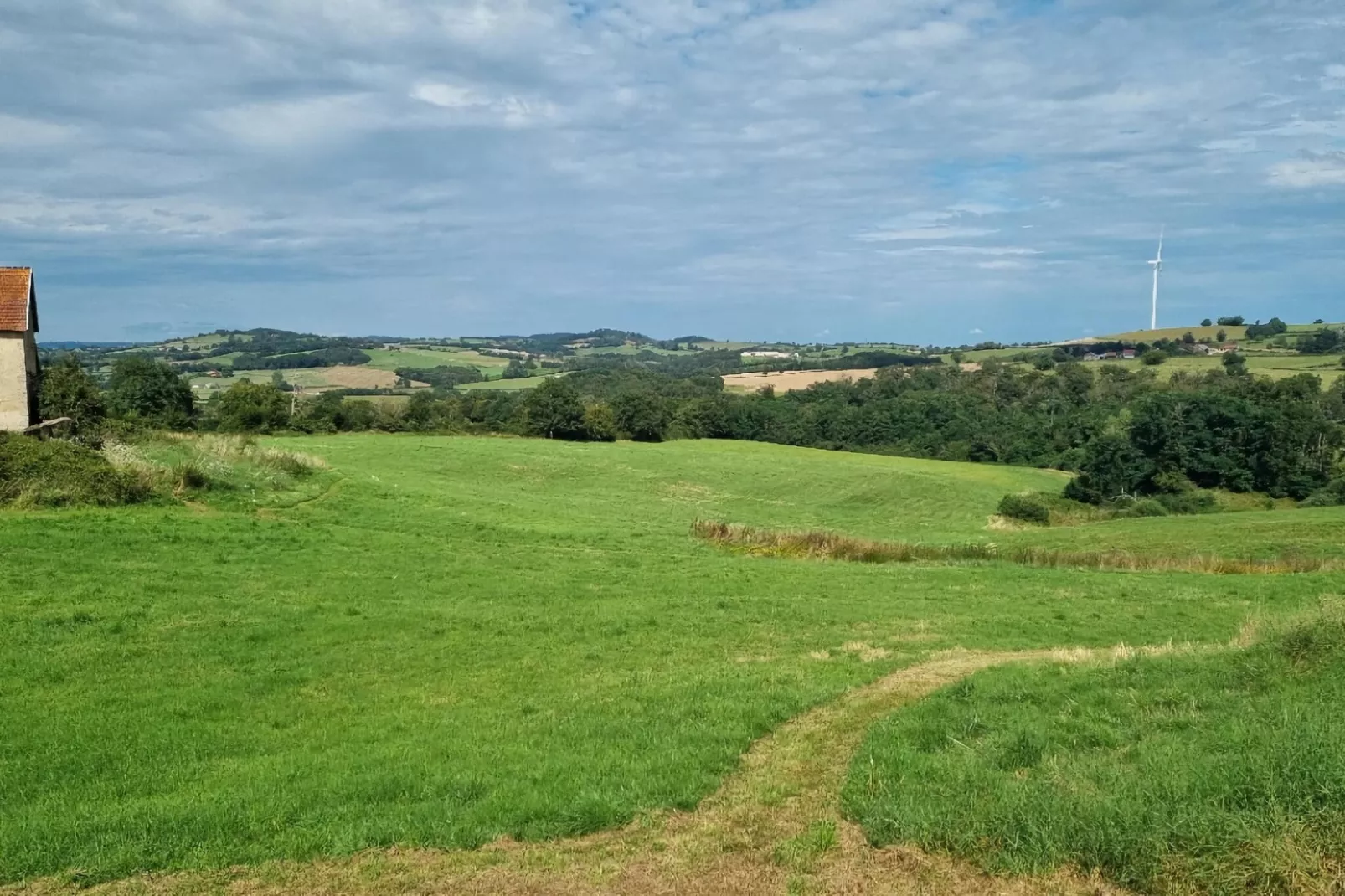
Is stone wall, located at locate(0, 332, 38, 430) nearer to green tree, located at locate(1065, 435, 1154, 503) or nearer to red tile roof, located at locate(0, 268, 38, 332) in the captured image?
red tile roof, located at locate(0, 268, 38, 332)

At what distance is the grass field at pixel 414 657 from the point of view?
28.7 ft

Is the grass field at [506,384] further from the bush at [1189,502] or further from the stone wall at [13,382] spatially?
the stone wall at [13,382]

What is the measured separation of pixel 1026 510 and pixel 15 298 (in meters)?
60.5

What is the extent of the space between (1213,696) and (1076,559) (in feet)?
90.6

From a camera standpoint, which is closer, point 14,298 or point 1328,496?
point 14,298

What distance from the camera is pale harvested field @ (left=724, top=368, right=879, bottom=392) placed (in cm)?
15288

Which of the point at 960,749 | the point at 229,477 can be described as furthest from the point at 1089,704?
the point at 229,477

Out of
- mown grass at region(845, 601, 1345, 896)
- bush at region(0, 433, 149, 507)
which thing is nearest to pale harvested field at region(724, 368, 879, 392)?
bush at region(0, 433, 149, 507)

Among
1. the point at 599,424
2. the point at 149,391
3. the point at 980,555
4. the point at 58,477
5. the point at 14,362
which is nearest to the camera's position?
the point at 58,477

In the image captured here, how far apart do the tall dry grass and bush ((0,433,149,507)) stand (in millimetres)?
20931

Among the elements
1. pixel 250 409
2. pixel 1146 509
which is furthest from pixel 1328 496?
pixel 250 409

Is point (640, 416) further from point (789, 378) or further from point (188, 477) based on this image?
point (188, 477)

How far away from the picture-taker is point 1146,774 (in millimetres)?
7871

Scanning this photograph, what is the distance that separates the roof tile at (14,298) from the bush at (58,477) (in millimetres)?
7077
